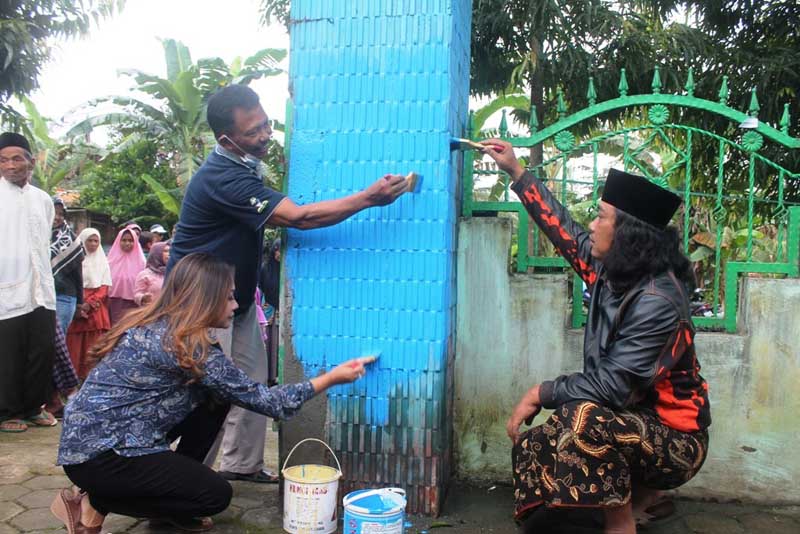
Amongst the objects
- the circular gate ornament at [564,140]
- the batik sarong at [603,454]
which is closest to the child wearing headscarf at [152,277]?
the circular gate ornament at [564,140]

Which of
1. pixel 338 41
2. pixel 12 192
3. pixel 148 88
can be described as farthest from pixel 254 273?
pixel 148 88

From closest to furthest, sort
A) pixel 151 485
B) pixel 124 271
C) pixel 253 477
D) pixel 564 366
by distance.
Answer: pixel 151 485
pixel 564 366
pixel 253 477
pixel 124 271

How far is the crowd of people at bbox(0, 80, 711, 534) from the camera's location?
2.46 meters

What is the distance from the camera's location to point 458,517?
307 cm

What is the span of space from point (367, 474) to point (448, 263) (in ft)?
3.34

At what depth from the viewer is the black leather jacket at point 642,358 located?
2422mm

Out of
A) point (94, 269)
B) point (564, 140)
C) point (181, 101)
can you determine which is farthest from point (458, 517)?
point (181, 101)

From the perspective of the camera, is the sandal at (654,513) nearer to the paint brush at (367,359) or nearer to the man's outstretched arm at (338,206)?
the paint brush at (367,359)

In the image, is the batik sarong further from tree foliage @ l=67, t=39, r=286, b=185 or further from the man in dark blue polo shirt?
tree foliage @ l=67, t=39, r=286, b=185

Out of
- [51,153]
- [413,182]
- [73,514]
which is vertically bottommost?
[73,514]

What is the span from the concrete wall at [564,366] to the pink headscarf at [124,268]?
194 inches

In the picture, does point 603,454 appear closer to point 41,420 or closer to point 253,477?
point 253,477

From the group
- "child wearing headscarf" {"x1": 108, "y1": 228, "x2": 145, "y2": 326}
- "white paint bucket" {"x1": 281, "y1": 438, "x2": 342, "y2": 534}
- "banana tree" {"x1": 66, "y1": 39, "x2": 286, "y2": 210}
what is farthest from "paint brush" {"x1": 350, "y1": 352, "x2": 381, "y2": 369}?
"banana tree" {"x1": 66, "y1": 39, "x2": 286, "y2": 210}

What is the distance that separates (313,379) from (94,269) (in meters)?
4.59
